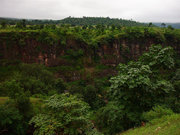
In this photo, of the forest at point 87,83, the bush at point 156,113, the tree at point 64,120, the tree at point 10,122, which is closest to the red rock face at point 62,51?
the forest at point 87,83

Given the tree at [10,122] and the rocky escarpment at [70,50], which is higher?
the rocky escarpment at [70,50]

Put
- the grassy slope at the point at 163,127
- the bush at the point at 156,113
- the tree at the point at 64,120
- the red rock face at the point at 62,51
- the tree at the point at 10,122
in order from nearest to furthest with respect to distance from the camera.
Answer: the grassy slope at the point at 163,127 → the tree at the point at 64,120 → the bush at the point at 156,113 → the tree at the point at 10,122 → the red rock face at the point at 62,51

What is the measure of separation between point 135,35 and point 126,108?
44.0 m

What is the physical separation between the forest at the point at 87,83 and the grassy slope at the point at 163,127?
5 centimetres

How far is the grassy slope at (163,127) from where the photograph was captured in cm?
645

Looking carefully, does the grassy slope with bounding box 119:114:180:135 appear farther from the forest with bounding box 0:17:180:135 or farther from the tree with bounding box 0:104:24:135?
the tree with bounding box 0:104:24:135

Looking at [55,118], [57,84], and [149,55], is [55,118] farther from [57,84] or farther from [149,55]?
[57,84]

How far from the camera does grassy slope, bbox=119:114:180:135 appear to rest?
6448mm

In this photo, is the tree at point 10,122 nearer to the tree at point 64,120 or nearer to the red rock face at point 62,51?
the tree at point 64,120

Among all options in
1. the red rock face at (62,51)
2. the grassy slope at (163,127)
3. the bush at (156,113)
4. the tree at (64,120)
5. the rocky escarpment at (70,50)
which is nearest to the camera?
the grassy slope at (163,127)

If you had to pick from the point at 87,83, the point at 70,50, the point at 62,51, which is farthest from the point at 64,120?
the point at 70,50

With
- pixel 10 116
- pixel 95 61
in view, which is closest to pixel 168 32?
pixel 95 61

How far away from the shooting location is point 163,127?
7.05 meters

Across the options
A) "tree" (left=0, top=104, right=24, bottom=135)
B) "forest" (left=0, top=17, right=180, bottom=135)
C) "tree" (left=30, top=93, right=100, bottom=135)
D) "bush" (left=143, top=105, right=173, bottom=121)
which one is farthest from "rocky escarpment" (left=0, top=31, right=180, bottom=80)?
"bush" (left=143, top=105, right=173, bottom=121)
